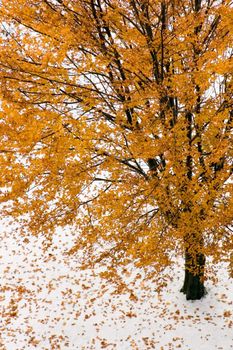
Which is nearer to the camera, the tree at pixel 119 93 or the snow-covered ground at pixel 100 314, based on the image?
the tree at pixel 119 93

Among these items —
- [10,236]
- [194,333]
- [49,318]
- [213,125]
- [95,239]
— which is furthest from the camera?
[10,236]

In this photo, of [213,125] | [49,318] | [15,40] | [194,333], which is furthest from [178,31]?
[49,318]

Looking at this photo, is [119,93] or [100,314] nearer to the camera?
[119,93]

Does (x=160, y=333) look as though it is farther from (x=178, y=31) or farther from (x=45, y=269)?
(x=178, y=31)

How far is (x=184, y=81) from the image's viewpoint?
5270 millimetres

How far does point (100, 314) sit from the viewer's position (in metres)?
9.86

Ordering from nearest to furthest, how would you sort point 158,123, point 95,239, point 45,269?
point 158,123, point 95,239, point 45,269

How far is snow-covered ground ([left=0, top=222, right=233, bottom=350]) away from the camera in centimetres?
879

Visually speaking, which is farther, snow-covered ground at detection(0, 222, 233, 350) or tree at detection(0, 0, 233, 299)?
snow-covered ground at detection(0, 222, 233, 350)

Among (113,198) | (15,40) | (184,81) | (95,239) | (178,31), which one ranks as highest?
(15,40)

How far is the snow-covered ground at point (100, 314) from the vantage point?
8.79 metres

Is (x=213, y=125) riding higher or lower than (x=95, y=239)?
higher

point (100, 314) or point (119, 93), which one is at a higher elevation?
Result: point (119, 93)

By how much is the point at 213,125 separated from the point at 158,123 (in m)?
1.31
